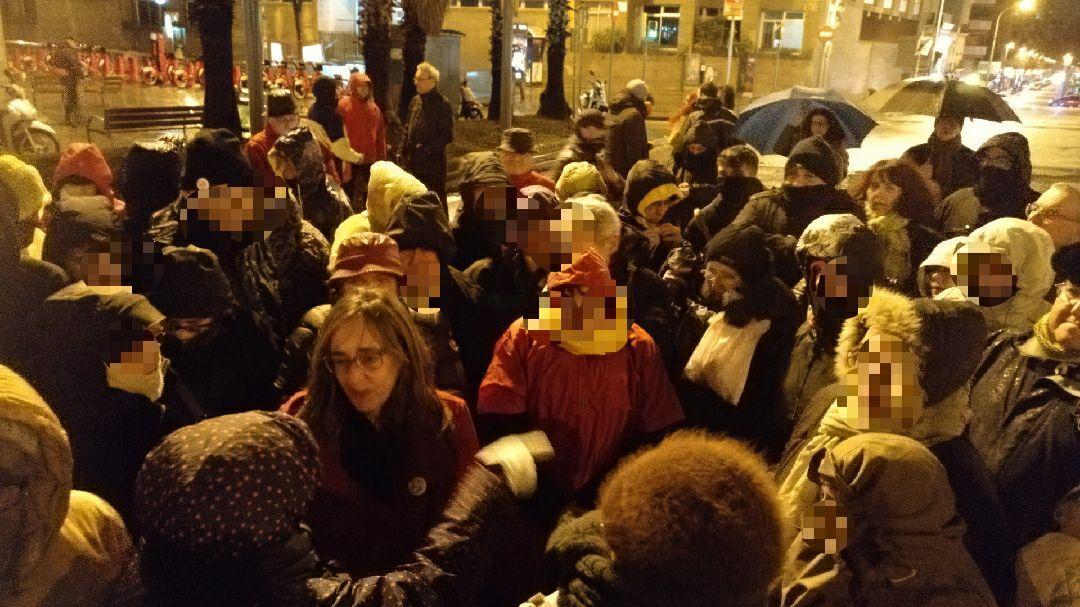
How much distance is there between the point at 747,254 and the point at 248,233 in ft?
7.05

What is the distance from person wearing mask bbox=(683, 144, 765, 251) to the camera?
215 inches

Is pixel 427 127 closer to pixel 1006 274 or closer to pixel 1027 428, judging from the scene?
pixel 1006 274

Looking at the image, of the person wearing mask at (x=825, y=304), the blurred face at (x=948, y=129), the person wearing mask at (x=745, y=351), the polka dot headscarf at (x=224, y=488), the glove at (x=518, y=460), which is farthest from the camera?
the blurred face at (x=948, y=129)

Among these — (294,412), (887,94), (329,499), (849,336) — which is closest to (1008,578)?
(849,336)

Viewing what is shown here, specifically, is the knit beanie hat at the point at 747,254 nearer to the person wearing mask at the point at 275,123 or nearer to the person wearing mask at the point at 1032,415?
the person wearing mask at the point at 1032,415

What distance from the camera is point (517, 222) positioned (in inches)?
150

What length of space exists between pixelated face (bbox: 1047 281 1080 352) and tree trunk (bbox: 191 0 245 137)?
12.4 m

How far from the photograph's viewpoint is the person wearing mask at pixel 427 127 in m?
8.78

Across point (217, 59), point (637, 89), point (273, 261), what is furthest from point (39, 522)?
point (217, 59)

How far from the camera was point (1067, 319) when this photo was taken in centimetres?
284

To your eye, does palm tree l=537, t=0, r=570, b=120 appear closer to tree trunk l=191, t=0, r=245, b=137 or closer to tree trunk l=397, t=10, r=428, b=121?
tree trunk l=397, t=10, r=428, b=121

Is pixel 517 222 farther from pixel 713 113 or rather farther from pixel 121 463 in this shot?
pixel 713 113

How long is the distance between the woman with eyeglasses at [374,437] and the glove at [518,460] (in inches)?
15.5

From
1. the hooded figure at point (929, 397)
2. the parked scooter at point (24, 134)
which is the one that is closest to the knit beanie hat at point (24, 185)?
the hooded figure at point (929, 397)
